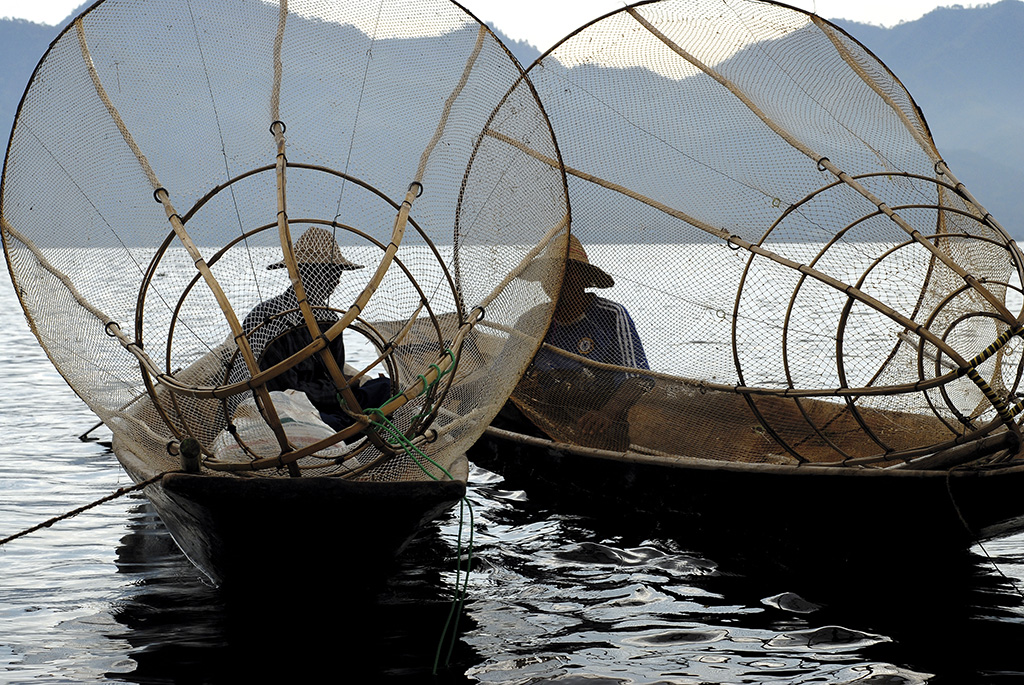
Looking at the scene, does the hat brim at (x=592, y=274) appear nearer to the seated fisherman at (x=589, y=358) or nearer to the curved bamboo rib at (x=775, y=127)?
the seated fisherman at (x=589, y=358)

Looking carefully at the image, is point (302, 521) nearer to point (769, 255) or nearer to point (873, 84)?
point (769, 255)

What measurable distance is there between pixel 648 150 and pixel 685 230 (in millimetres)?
553

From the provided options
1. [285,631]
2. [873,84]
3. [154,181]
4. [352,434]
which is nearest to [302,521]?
[352,434]

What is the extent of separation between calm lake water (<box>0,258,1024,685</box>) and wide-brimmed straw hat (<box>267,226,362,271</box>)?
152 centimetres

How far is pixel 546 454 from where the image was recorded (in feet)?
18.3

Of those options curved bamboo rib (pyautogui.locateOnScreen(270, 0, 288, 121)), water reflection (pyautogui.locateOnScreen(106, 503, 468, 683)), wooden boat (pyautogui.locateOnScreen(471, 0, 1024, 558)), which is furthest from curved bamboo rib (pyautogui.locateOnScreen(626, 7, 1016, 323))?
water reflection (pyautogui.locateOnScreen(106, 503, 468, 683))

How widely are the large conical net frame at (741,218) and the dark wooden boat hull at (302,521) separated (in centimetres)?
226

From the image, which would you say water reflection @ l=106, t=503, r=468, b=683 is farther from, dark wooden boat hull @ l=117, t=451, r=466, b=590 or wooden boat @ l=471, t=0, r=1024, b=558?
wooden boat @ l=471, t=0, r=1024, b=558

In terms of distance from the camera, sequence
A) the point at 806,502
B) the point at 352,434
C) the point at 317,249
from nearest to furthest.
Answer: the point at 352,434 < the point at 806,502 < the point at 317,249

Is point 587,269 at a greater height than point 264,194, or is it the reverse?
point 264,194

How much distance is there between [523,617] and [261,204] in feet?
7.10

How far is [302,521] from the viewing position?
9.89 ft

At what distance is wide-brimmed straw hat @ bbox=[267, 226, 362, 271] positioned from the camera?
438 cm

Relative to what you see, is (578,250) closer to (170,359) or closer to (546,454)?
(546,454)
